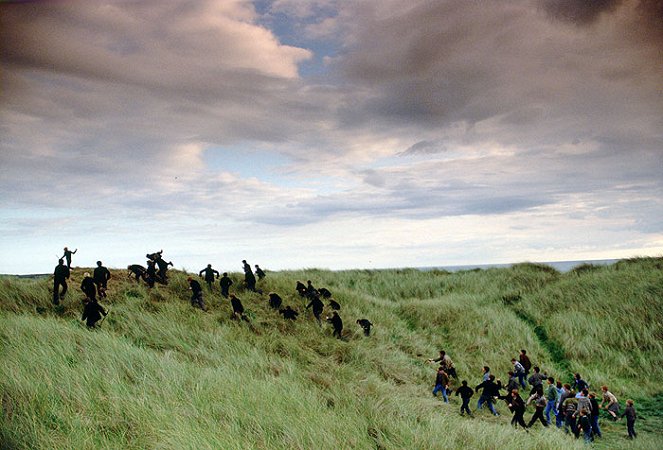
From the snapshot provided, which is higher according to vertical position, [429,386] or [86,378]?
[86,378]

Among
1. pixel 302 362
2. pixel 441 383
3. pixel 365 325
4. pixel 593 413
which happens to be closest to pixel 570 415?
pixel 593 413

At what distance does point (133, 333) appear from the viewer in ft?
43.1

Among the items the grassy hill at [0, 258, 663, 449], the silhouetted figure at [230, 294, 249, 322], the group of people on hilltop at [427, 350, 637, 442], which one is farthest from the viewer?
the silhouetted figure at [230, 294, 249, 322]

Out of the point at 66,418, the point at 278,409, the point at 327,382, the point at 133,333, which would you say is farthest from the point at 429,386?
the point at 66,418

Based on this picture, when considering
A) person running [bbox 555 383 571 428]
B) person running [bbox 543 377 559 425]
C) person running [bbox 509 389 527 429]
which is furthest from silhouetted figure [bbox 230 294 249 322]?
person running [bbox 555 383 571 428]

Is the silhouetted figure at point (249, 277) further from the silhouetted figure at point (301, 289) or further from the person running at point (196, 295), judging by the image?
the person running at point (196, 295)

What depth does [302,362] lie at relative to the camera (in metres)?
13.8

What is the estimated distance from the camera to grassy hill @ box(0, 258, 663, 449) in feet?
23.5

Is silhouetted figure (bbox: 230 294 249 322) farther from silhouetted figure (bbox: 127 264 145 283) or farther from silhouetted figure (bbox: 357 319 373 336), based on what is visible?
silhouetted figure (bbox: 357 319 373 336)

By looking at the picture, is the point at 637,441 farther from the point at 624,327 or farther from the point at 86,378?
the point at 86,378

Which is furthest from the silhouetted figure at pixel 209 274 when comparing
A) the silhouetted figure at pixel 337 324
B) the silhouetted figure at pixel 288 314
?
the silhouetted figure at pixel 337 324

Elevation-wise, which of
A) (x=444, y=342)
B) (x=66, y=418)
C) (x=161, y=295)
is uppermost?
(x=161, y=295)

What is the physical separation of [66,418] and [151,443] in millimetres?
1696

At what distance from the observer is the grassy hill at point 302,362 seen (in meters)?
7.16
